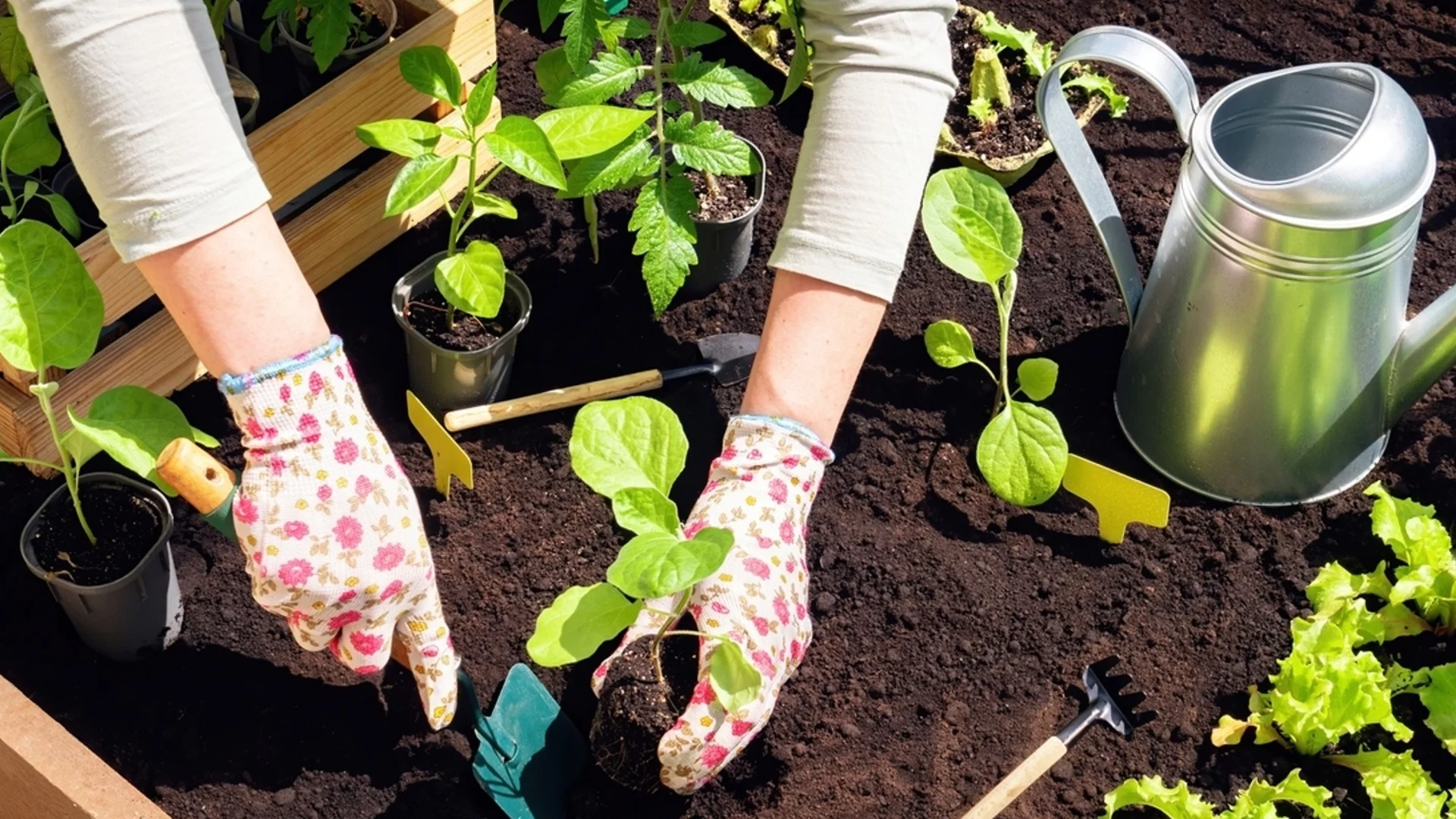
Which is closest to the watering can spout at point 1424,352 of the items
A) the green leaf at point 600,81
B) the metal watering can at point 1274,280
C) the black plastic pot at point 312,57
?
the metal watering can at point 1274,280

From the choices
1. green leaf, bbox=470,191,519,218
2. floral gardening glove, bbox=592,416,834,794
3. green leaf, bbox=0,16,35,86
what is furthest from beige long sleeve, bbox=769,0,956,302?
green leaf, bbox=0,16,35,86

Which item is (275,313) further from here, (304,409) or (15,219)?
(15,219)

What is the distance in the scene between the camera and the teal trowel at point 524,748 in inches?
54.7

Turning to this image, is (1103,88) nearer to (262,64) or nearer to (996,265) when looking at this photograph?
(996,265)

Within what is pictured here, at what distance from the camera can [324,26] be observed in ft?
4.88

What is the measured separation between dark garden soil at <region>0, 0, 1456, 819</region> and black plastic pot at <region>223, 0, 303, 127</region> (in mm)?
231

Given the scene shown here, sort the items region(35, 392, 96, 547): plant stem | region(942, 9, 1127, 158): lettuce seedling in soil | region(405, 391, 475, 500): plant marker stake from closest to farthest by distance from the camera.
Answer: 1. region(35, 392, 96, 547): plant stem
2. region(405, 391, 475, 500): plant marker stake
3. region(942, 9, 1127, 158): lettuce seedling in soil

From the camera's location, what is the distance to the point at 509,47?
80.7 inches

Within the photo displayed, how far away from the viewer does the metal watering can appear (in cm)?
138

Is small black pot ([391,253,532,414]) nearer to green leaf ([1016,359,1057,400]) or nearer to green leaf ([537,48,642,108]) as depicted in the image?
green leaf ([537,48,642,108])

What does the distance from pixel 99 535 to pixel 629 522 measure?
0.61 meters

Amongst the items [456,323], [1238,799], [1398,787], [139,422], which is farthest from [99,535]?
[1398,787]

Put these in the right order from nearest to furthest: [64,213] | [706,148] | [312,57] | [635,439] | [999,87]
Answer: [635,439]
[64,213]
[706,148]
[312,57]
[999,87]

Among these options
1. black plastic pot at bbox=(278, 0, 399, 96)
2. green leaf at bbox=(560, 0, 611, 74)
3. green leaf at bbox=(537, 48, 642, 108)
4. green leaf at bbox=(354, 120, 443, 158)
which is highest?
green leaf at bbox=(560, 0, 611, 74)
